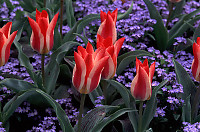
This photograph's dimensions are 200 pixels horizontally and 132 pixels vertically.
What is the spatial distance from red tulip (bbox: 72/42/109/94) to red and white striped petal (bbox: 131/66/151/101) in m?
0.24

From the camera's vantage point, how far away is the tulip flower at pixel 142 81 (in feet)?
5.35

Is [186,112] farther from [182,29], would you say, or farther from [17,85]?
[17,85]

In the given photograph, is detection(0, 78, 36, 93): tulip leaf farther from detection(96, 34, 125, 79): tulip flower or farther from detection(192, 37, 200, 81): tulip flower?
detection(192, 37, 200, 81): tulip flower

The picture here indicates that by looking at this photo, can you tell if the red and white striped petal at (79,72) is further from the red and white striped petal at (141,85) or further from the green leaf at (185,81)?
the green leaf at (185,81)

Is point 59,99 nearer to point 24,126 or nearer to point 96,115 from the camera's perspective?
point 24,126

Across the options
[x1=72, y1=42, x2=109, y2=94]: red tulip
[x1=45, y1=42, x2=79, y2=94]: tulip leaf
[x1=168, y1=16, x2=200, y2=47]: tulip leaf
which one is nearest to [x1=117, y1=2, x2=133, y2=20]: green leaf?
[x1=168, y1=16, x2=200, y2=47]: tulip leaf

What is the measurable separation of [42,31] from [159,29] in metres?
1.27

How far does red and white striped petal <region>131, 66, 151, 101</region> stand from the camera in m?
1.63

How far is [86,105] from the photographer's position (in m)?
2.34

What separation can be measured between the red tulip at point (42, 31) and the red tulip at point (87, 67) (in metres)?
0.48

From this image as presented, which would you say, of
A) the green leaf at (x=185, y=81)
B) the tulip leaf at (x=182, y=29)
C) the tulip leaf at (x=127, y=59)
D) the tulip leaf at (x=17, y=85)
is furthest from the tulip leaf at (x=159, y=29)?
the tulip leaf at (x=17, y=85)

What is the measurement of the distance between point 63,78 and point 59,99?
287mm

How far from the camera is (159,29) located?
2818mm

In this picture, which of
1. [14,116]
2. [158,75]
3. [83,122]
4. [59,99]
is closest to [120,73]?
[158,75]
